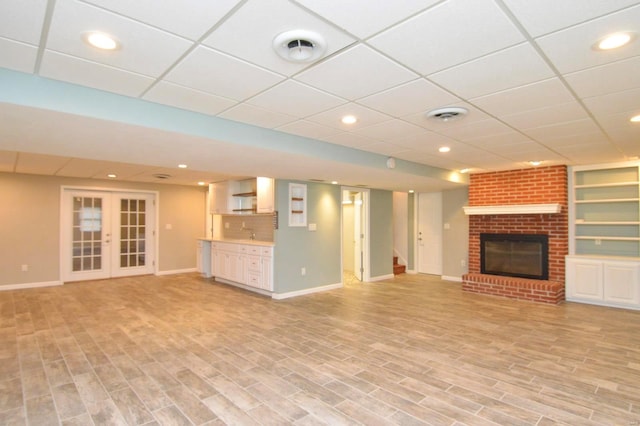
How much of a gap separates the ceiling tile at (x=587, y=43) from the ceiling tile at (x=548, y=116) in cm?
85

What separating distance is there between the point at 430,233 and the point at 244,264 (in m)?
4.76

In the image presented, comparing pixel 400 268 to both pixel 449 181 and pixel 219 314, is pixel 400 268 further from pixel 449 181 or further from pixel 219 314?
pixel 219 314

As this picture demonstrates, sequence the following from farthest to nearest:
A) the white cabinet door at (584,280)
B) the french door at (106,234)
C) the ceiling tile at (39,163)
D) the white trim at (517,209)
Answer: the french door at (106,234), the white trim at (517,209), the white cabinet door at (584,280), the ceiling tile at (39,163)

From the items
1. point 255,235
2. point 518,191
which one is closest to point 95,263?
point 255,235

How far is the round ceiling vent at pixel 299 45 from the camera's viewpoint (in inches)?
72.3

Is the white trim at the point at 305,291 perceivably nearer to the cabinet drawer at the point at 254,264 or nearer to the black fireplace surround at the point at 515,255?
the cabinet drawer at the point at 254,264

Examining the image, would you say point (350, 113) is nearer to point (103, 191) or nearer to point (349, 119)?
point (349, 119)

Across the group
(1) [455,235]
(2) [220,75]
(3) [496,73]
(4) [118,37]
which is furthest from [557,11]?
(1) [455,235]

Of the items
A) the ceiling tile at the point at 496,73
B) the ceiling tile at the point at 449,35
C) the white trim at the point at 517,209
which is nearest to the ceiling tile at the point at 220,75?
the ceiling tile at the point at 449,35

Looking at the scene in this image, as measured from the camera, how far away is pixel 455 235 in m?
7.92

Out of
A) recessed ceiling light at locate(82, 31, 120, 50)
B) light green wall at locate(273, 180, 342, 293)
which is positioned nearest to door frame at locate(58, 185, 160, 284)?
light green wall at locate(273, 180, 342, 293)

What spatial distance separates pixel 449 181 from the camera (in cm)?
660

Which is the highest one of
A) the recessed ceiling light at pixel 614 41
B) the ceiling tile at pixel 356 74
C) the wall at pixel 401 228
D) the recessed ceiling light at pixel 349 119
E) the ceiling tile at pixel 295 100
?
the recessed ceiling light at pixel 614 41

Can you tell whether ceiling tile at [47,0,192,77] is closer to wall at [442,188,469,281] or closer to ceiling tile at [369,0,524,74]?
ceiling tile at [369,0,524,74]
